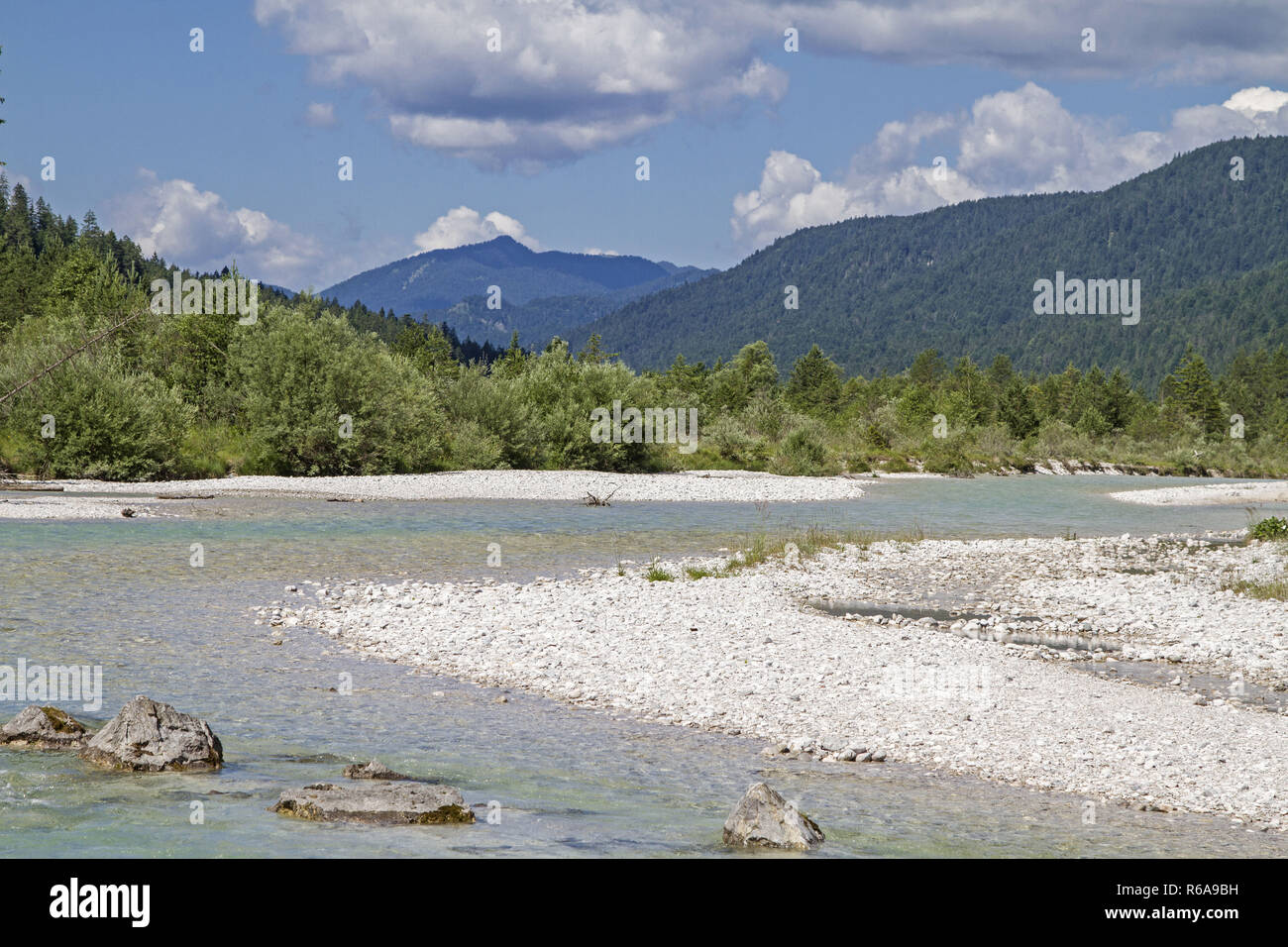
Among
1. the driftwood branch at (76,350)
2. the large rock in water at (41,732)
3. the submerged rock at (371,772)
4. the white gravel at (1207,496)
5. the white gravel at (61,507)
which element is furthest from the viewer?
the white gravel at (1207,496)

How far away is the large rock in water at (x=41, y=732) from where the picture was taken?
34.9 feet

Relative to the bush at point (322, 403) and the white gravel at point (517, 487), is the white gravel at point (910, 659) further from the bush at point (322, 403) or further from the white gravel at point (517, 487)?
the bush at point (322, 403)

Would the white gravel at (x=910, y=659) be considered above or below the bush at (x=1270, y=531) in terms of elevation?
below

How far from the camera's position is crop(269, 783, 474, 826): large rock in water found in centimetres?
865

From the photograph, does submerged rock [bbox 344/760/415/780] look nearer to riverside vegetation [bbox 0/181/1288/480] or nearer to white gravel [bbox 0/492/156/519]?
riverside vegetation [bbox 0/181/1288/480]

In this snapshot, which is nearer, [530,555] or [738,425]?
[530,555]

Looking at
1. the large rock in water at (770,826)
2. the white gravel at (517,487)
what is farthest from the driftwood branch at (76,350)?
the white gravel at (517,487)

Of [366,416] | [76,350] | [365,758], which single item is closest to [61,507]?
[366,416]

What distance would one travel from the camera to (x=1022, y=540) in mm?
31703

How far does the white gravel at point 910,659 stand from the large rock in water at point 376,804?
424 centimetres

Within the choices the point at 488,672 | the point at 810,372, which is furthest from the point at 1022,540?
the point at 810,372

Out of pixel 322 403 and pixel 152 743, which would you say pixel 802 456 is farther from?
pixel 152 743
